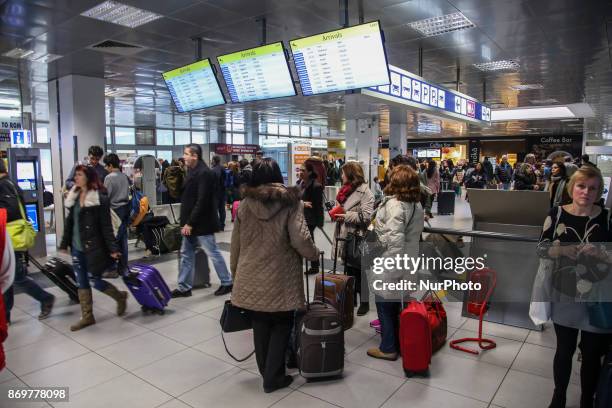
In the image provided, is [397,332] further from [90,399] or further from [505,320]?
[90,399]

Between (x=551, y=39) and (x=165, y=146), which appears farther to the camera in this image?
(x=165, y=146)

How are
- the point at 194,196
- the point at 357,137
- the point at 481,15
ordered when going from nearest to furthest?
the point at 194,196 → the point at 481,15 → the point at 357,137

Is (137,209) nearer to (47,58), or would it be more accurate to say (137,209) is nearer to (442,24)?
(47,58)

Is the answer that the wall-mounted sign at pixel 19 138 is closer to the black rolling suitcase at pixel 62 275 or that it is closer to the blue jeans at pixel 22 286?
the black rolling suitcase at pixel 62 275

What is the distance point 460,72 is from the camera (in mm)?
8406

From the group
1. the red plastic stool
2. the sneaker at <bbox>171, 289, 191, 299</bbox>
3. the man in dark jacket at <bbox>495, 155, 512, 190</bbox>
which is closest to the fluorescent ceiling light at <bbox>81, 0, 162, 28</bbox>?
the sneaker at <bbox>171, 289, 191, 299</bbox>

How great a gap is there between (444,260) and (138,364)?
2.77 metres

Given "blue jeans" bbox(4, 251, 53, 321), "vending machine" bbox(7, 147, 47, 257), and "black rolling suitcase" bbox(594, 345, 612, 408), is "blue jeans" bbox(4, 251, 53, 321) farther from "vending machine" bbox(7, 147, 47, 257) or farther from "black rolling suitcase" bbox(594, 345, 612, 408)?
"black rolling suitcase" bbox(594, 345, 612, 408)

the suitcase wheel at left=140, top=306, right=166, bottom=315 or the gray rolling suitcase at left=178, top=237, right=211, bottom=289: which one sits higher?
the gray rolling suitcase at left=178, top=237, right=211, bottom=289

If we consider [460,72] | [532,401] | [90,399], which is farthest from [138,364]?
[460,72]

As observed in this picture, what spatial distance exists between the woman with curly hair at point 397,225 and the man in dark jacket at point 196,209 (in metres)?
2.08

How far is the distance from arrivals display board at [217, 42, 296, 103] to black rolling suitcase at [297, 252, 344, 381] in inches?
121

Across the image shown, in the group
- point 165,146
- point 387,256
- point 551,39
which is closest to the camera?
point 387,256

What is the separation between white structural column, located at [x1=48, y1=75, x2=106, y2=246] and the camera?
8055 mm
